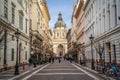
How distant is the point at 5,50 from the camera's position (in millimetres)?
32031

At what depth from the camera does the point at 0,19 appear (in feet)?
91.4

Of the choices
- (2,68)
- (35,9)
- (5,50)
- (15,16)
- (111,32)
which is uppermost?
(35,9)

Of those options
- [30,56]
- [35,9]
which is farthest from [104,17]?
[35,9]

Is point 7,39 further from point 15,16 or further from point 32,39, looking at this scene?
point 32,39

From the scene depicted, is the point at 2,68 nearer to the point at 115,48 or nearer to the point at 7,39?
the point at 7,39

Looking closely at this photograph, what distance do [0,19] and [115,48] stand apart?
1370 centimetres

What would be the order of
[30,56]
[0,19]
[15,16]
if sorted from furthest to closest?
[30,56], [15,16], [0,19]

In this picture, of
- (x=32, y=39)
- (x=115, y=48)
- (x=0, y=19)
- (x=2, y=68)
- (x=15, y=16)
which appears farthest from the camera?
(x=32, y=39)

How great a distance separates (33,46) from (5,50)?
2963cm

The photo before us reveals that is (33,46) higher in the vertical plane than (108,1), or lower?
lower

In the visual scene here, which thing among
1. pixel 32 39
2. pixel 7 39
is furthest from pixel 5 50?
pixel 32 39

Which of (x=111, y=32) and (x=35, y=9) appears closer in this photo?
(x=111, y=32)

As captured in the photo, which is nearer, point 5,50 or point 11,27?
point 5,50

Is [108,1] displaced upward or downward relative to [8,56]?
upward
